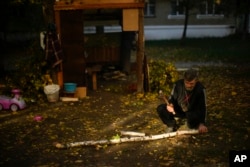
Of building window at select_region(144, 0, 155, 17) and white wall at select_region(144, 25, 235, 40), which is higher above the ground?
building window at select_region(144, 0, 155, 17)

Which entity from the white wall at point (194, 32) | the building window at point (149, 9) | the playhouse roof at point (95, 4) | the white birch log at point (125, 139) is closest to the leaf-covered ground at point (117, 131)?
the white birch log at point (125, 139)

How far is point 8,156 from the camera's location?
7.29 m

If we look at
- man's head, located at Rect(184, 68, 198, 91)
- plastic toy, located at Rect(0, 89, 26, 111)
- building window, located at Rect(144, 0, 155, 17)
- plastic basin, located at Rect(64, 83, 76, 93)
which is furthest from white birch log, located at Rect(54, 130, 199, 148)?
building window, located at Rect(144, 0, 155, 17)

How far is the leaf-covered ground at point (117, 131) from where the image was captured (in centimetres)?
689

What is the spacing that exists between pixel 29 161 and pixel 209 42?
22.8 meters

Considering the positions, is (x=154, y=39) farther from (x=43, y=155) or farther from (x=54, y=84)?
(x=43, y=155)

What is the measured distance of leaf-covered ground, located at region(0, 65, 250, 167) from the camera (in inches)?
271

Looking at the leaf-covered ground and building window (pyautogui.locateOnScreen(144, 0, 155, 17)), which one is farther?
building window (pyautogui.locateOnScreen(144, 0, 155, 17))

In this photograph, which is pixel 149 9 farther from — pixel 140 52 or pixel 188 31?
pixel 140 52

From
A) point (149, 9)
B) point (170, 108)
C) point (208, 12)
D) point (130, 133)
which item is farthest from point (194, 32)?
point (170, 108)

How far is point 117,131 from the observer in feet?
28.2

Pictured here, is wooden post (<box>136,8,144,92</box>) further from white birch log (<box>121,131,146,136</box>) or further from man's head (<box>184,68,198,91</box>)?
man's head (<box>184,68,198,91</box>)

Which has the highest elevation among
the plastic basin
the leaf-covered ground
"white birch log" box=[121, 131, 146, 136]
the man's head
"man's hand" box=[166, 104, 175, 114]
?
the man's head

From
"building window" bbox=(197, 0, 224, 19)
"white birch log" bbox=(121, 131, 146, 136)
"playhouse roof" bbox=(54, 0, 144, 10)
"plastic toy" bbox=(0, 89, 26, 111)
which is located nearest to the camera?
"white birch log" bbox=(121, 131, 146, 136)
